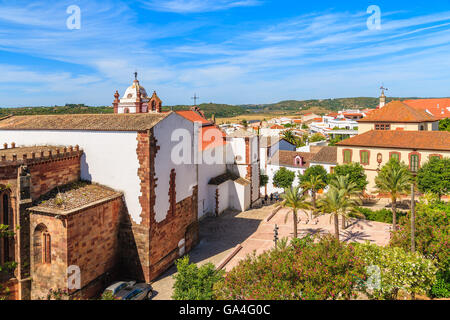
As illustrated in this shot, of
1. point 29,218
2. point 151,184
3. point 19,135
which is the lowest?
point 29,218

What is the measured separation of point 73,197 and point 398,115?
156 feet

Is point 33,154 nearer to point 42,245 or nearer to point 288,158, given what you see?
point 42,245

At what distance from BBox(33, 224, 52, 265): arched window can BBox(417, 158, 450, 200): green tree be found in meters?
34.4

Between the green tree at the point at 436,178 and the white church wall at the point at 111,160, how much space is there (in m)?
29.5

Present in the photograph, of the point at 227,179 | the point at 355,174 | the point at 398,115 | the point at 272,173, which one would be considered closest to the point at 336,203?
the point at 227,179

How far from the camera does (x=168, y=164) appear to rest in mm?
21797

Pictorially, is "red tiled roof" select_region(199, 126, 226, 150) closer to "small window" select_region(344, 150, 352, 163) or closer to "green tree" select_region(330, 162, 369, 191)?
"green tree" select_region(330, 162, 369, 191)

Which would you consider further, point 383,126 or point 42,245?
point 383,126

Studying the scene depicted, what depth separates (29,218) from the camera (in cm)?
1712

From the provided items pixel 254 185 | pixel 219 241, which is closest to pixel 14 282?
pixel 219 241

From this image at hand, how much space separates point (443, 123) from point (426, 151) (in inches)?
1053

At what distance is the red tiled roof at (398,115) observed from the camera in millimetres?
48103
